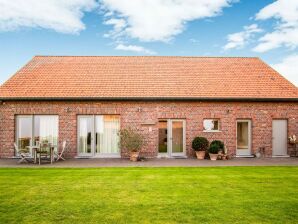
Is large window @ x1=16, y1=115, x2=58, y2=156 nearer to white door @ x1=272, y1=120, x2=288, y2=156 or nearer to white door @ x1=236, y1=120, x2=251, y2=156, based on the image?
white door @ x1=236, y1=120, x2=251, y2=156

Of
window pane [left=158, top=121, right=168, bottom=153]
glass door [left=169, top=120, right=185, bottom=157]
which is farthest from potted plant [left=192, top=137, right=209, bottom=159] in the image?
window pane [left=158, top=121, right=168, bottom=153]

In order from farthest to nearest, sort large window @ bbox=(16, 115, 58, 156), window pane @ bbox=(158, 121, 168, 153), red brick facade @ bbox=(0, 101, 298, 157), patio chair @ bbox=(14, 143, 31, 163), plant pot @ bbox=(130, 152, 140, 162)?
window pane @ bbox=(158, 121, 168, 153) < large window @ bbox=(16, 115, 58, 156) < red brick facade @ bbox=(0, 101, 298, 157) < plant pot @ bbox=(130, 152, 140, 162) < patio chair @ bbox=(14, 143, 31, 163)

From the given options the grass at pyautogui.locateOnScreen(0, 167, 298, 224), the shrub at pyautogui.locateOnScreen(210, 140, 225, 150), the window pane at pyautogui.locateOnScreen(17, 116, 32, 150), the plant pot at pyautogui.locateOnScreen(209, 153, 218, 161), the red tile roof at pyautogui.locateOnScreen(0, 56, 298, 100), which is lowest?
the grass at pyautogui.locateOnScreen(0, 167, 298, 224)

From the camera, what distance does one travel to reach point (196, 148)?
15594 millimetres

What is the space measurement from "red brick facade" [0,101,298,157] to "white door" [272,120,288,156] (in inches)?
13.9

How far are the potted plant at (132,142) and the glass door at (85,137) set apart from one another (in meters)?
1.92

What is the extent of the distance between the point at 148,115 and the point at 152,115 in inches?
8.7

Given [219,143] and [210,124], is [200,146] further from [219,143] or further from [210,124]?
[210,124]

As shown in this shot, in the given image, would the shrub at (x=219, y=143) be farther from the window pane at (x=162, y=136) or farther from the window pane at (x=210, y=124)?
the window pane at (x=162, y=136)

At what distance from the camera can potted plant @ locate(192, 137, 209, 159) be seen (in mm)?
15512

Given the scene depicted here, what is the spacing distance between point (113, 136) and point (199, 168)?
19.5ft

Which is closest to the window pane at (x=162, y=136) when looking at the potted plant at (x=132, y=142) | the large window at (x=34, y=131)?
the potted plant at (x=132, y=142)

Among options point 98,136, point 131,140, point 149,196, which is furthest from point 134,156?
point 149,196

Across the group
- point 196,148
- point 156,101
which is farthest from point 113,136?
point 196,148
